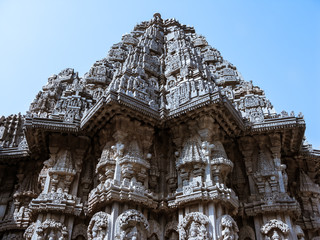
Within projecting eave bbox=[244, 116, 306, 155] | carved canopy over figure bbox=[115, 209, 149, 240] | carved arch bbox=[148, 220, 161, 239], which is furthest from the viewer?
projecting eave bbox=[244, 116, 306, 155]

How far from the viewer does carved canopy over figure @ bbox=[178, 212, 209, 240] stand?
911cm

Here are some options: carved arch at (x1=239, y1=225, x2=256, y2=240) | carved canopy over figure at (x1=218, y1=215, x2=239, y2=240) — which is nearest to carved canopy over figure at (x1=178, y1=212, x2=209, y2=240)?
carved canopy over figure at (x1=218, y1=215, x2=239, y2=240)

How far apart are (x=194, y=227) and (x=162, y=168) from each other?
116 inches

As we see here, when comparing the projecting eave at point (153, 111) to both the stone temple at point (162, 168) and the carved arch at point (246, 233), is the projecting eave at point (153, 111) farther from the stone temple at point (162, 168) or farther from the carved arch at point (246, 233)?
the carved arch at point (246, 233)

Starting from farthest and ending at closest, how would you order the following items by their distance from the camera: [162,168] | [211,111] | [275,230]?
[162,168] → [211,111] → [275,230]

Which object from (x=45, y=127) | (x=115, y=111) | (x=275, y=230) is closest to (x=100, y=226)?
(x=115, y=111)

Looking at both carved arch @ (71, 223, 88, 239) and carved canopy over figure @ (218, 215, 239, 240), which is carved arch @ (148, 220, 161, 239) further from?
carved arch @ (71, 223, 88, 239)

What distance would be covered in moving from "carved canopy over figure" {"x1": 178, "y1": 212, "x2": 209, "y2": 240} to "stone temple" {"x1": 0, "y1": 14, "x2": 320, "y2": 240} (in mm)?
31

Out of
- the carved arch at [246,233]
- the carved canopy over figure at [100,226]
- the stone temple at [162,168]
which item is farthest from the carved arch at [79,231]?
the carved arch at [246,233]

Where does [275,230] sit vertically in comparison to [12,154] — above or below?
below

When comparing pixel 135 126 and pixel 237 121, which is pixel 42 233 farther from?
pixel 237 121

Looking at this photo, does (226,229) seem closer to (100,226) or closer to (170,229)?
(170,229)

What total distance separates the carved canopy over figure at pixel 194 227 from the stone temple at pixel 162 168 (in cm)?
3

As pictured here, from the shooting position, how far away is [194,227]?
9266mm
